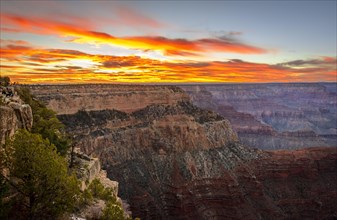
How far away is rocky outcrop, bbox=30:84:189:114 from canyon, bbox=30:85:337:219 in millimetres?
252

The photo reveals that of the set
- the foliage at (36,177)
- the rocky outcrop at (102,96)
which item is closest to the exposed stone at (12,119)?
the foliage at (36,177)

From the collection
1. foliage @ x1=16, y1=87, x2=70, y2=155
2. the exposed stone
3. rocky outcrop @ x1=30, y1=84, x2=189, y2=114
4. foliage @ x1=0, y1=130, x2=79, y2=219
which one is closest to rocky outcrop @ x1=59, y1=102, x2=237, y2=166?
rocky outcrop @ x1=30, y1=84, x2=189, y2=114

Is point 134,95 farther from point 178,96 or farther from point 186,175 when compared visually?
point 186,175

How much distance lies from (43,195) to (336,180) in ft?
311

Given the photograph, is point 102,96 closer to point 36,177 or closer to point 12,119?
point 12,119

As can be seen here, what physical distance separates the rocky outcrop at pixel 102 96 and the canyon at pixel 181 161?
252 mm

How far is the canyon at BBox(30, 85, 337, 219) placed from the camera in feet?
251

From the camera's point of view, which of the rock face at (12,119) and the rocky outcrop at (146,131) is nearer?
the rock face at (12,119)

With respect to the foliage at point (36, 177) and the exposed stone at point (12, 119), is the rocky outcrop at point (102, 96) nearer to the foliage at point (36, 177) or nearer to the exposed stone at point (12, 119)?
the exposed stone at point (12, 119)

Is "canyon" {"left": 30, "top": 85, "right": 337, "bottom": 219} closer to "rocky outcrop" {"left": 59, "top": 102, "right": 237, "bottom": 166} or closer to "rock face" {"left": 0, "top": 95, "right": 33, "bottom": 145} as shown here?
"rocky outcrop" {"left": 59, "top": 102, "right": 237, "bottom": 166}

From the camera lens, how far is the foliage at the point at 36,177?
21.8m

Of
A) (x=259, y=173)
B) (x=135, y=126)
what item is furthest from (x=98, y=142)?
(x=259, y=173)

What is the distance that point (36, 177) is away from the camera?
22.0m

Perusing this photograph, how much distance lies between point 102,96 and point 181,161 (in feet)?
85.0
